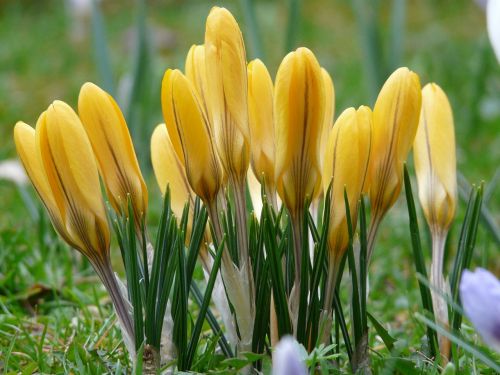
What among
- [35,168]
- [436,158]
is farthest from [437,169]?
[35,168]

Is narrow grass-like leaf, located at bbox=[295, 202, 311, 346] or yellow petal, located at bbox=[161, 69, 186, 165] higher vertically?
yellow petal, located at bbox=[161, 69, 186, 165]

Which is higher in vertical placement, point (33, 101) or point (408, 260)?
point (33, 101)

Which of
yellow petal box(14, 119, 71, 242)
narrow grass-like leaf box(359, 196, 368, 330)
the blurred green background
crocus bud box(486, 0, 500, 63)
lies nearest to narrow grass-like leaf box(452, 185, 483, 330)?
narrow grass-like leaf box(359, 196, 368, 330)

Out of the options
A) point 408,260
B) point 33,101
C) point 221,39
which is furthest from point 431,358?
point 33,101

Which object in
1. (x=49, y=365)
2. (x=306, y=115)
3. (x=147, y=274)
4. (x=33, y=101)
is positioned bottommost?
(x=49, y=365)

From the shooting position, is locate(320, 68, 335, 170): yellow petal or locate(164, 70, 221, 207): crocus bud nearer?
locate(164, 70, 221, 207): crocus bud

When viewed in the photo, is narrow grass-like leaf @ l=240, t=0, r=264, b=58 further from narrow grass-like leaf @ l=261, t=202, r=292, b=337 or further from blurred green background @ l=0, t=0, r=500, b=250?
narrow grass-like leaf @ l=261, t=202, r=292, b=337

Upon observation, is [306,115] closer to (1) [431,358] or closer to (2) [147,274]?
(2) [147,274]
